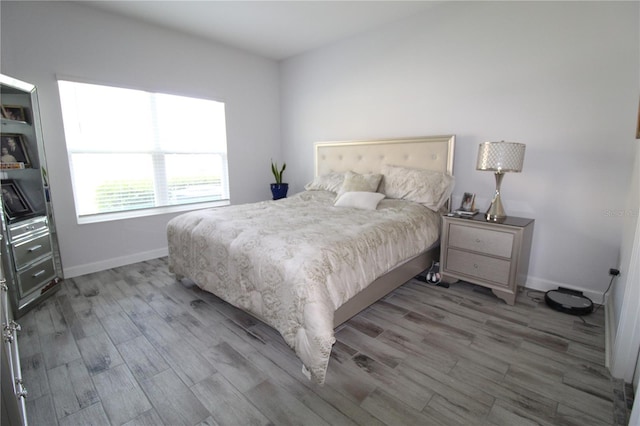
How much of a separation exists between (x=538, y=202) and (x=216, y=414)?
2.91 m

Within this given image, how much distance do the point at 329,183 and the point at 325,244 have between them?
1966 mm

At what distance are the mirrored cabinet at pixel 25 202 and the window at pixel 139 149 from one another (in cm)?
43

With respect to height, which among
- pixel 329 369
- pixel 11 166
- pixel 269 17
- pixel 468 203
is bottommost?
pixel 329 369

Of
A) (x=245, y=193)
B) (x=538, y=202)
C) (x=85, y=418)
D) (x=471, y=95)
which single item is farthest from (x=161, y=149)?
(x=538, y=202)

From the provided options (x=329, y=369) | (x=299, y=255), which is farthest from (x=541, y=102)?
(x=329, y=369)

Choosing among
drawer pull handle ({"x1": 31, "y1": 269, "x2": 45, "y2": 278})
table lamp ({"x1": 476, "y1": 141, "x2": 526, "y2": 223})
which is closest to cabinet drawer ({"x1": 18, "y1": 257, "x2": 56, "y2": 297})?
drawer pull handle ({"x1": 31, "y1": 269, "x2": 45, "y2": 278})

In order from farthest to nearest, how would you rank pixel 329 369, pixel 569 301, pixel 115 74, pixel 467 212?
pixel 115 74, pixel 467 212, pixel 569 301, pixel 329 369

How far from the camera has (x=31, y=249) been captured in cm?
246

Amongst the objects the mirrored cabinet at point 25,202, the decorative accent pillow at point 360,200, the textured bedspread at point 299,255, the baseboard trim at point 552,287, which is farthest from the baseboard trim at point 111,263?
the baseboard trim at point 552,287

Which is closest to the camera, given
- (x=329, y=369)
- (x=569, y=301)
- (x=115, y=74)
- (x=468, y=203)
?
(x=329, y=369)

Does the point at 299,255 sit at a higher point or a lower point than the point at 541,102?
lower

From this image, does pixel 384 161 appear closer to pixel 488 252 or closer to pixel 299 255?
pixel 488 252

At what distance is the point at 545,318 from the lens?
86.2 inches

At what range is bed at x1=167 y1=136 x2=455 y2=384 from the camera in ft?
5.30
